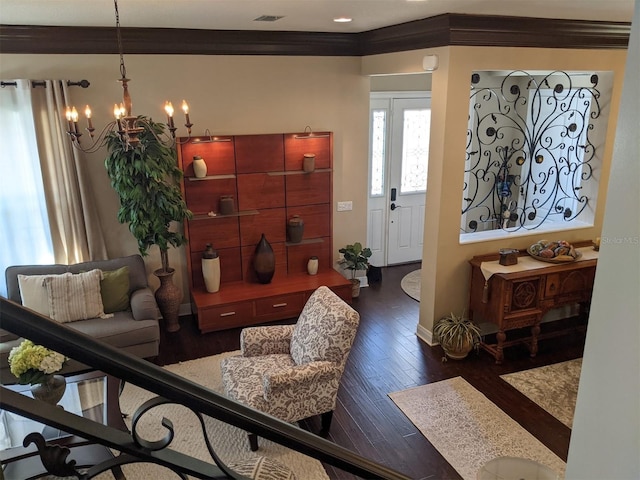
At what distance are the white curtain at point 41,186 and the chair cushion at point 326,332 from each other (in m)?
2.54

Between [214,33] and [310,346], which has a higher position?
[214,33]

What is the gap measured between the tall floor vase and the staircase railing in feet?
13.8

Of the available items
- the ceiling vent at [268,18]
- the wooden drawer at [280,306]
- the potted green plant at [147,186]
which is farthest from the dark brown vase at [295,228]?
the ceiling vent at [268,18]

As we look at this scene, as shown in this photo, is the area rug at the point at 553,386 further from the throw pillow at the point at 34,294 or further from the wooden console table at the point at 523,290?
the throw pillow at the point at 34,294

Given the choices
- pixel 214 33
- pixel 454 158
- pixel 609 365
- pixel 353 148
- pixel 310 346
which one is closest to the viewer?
pixel 609 365

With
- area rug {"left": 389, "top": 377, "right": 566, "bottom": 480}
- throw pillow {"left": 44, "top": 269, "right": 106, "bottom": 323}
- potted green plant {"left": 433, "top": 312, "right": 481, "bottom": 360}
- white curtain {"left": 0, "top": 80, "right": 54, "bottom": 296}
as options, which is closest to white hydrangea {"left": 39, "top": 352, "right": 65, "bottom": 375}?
throw pillow {"left": 44, "top": 269, "right": 106, "bottom": 323}

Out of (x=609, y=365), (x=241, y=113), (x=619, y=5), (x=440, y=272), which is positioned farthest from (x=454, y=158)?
(x=609, y=365)

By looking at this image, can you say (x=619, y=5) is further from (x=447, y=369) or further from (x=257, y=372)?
(x=257, y=372)

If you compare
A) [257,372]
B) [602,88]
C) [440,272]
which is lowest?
[257,372]

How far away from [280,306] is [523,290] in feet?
7.92

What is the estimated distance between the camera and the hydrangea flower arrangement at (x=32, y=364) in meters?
2.90

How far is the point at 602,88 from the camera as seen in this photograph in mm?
4934

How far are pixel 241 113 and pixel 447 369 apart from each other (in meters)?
3.28

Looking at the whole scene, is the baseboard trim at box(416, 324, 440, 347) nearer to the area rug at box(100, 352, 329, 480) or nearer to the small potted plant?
the area rug at box(100, 352, 329, 480)
